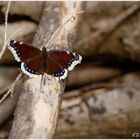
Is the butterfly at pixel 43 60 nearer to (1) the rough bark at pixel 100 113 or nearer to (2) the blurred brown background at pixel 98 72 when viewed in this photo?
(2) the blurred brown background at pixel 98 72

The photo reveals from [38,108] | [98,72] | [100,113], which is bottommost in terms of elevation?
[38,108]

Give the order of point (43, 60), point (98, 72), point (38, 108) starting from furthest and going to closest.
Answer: point (98, 72)
point (43, 60)
point (38, 108)

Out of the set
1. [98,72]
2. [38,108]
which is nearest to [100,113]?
[98,72]

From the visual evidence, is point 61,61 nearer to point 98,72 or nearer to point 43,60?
point 43,60

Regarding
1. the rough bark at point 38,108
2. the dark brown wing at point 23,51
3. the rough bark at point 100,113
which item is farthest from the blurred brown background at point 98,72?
the rough bark at point 38,108

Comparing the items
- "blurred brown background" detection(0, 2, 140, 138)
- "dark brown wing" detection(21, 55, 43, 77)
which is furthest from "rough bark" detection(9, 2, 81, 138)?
"blurred brown background" detection(0, 2, 140, 138)

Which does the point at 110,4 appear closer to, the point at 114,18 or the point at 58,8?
the point at 114,18

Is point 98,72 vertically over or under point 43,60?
over

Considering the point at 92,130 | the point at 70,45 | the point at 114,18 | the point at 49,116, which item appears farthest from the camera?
the point at 114,18

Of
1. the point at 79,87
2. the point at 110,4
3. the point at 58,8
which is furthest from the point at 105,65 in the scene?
the point at 58,8
